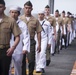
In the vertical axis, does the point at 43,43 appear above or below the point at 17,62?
above

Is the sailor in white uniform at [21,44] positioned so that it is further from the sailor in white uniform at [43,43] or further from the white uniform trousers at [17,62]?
the sailor in white uniform at [43,43]

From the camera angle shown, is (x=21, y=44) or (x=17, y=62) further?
(x=21, y=44)

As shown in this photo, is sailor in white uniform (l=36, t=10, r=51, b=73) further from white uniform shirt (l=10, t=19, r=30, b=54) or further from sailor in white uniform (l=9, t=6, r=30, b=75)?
white uniform shirt (l=10, t=19, r=30, b=54)

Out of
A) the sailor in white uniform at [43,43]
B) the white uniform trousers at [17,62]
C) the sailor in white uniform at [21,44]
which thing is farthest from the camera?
the sailor in white uniform at [43,43]

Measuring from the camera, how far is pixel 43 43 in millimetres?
10023

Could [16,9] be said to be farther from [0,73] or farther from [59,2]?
[59,2]

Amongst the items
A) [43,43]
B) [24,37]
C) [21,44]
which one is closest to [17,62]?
[21,44]

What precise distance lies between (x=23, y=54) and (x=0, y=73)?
1697 mm

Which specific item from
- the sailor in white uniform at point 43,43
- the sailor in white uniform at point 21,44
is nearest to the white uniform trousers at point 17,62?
the sailor in white uniform at point 21,44

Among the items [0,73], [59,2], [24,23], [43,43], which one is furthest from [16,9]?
[59,2]

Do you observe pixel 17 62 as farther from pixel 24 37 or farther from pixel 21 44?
pixel 24 37

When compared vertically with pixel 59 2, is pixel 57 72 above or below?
below

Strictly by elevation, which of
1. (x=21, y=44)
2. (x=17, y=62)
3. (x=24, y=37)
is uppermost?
(x=24, y=37)

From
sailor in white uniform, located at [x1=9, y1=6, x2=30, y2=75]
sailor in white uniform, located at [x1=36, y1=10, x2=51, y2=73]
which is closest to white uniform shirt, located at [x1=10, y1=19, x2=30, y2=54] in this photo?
sailor in white uniform, located at [x1=9, y1=6, x2=30, y2=75]
